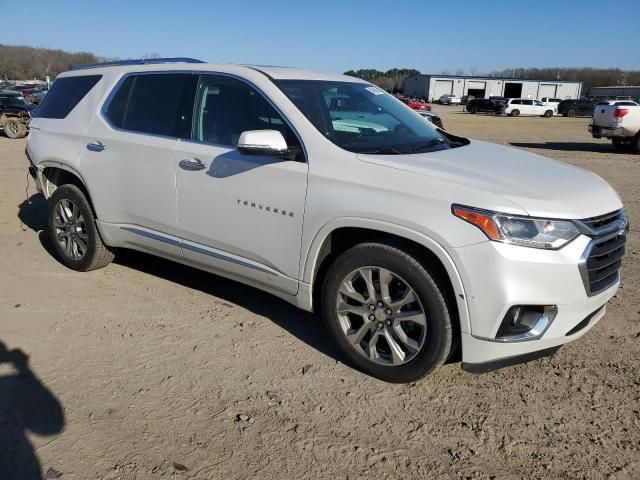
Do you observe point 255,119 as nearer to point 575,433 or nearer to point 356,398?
point 356,398

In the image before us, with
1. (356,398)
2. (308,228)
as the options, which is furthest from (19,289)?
(356,398)

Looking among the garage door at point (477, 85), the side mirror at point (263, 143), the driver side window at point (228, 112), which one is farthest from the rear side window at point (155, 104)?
the garage door at point (477, 85)

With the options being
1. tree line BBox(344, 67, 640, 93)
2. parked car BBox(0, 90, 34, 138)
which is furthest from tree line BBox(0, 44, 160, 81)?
parked car BBox(0, 90, 34, 138)

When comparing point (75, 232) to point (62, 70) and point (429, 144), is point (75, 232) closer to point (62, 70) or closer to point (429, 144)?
point (429, 144)

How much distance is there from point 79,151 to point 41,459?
9.59ft

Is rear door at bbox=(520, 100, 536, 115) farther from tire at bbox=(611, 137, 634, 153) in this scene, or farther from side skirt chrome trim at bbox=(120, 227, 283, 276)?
side skirt chrome trim at bbox=(120, 227, 283, 276)

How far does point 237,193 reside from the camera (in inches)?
146

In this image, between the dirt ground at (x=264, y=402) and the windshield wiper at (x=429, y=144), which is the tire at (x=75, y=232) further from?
the windshield wiper at (x=429, y=144)

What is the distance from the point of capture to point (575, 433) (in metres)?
2.88

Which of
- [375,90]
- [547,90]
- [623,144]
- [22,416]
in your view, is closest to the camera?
[22,416]

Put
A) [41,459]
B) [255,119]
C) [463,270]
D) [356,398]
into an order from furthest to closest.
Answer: [255,119] → [356,398] → [463,270] → [41,459]

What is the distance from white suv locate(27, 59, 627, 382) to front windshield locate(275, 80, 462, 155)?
2 cm

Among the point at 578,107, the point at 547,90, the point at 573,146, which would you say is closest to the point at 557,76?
the point at 547,90

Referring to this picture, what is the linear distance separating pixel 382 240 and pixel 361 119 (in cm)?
115
